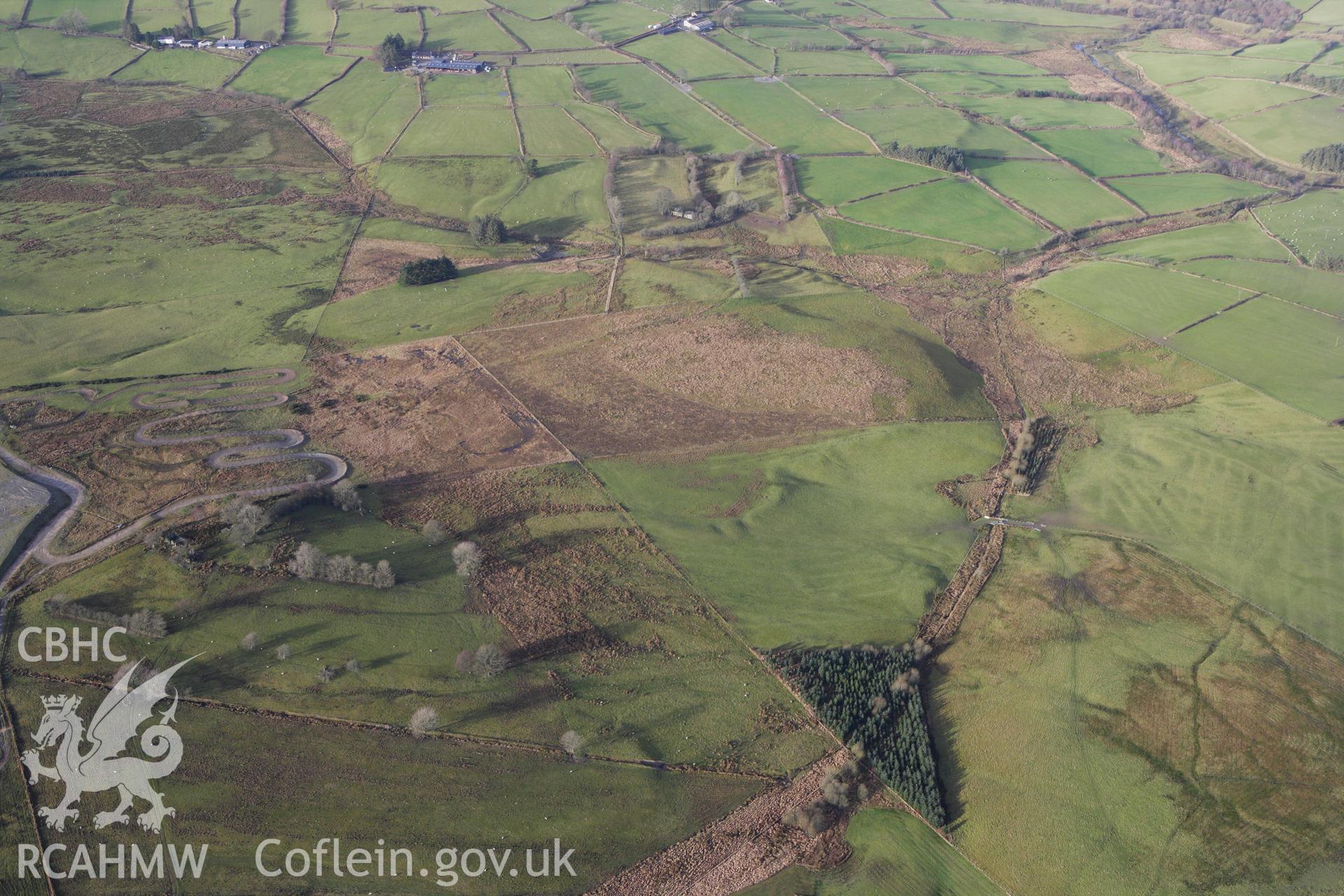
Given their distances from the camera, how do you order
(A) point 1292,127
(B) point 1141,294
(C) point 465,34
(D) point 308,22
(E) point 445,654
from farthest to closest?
(D) point 308,22
(C) point 465,34
(A) point 1292,127
(B) point 1141,294
(E) point 445,654

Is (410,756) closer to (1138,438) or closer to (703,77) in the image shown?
(1138,438)

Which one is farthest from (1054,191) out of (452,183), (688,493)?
(688,493)

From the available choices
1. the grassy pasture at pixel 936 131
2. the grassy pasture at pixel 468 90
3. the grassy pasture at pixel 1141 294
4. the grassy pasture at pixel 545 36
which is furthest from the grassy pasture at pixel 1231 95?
the grassy pasture at pixel 468 90

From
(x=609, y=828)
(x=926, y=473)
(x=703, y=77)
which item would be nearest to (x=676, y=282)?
(x=926, y=473)

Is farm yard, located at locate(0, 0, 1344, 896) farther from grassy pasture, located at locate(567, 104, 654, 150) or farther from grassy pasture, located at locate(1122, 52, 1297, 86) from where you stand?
grassy pasture, located at locate(1122, 52, 1297, 86)

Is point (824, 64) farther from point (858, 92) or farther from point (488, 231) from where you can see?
point (488, 231)

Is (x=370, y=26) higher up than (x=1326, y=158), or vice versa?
(x=370, y=26)

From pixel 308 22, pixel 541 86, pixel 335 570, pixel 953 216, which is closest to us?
pixel 335 570
